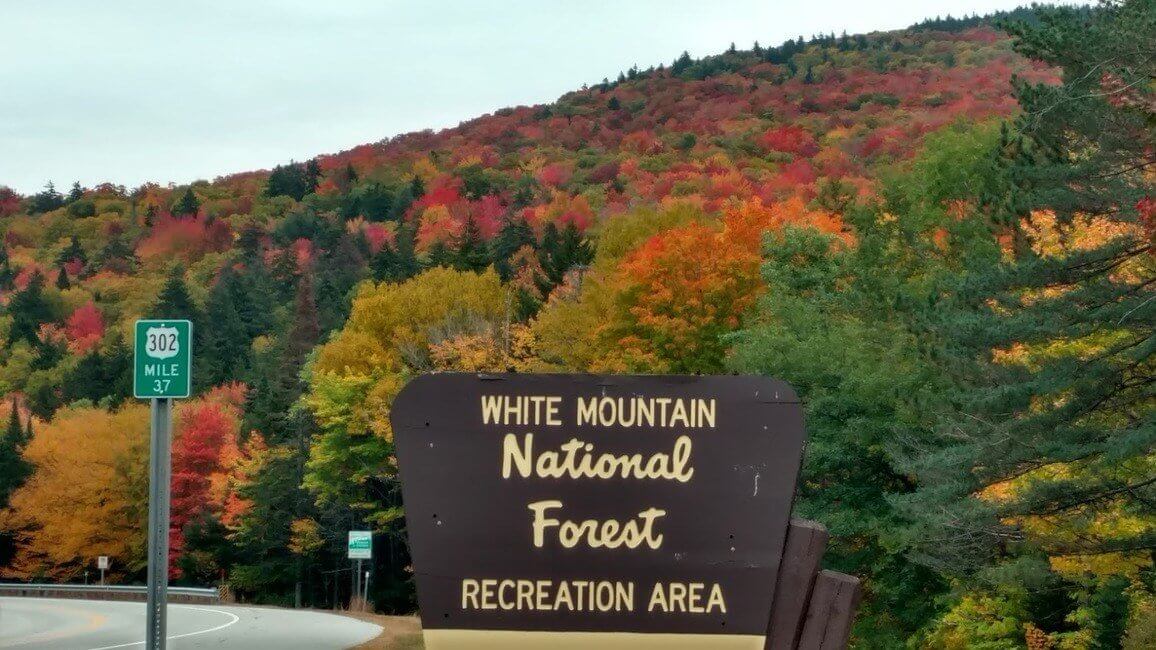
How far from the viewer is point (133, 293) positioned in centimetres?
18675

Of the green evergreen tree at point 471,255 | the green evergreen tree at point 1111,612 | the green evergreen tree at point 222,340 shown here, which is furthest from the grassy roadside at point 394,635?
the green evergreen tree at point 222,340

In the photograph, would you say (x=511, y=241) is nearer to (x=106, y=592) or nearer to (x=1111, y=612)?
(x=106, y=592)

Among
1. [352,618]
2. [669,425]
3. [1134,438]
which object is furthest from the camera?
[352,618]

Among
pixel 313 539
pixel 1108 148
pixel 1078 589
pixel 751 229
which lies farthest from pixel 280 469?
pixel 1108 148

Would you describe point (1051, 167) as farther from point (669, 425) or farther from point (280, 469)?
point (280, 469)

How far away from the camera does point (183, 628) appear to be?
52219mm

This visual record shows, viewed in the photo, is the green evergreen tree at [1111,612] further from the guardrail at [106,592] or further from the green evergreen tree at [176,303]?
the green evergreen tree at [176,303]

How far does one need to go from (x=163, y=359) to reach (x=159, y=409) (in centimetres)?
74

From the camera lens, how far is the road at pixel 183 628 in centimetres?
4506

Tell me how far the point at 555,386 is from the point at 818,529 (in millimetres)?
968

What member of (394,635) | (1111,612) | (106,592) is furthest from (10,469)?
(1111,612)

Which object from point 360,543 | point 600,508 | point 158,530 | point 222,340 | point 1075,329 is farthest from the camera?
point 222,340

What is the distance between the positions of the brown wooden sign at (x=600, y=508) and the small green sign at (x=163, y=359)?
6563 millimetres

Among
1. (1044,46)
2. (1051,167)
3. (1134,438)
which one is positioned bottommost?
(1134,438)
